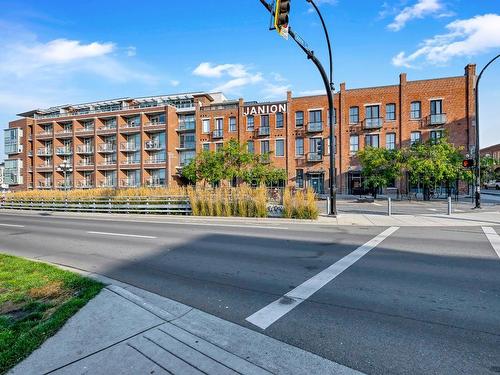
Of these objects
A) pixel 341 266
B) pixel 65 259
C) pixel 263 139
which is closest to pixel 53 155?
pixel 263 139

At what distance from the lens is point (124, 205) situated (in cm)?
2094

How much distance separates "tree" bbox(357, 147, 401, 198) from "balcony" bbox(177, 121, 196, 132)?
1112 inches

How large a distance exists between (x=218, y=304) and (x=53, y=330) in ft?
7.07

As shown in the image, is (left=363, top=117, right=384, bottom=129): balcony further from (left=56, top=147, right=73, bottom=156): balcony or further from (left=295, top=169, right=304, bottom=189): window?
(left=56, top=147, right=73, bottom=156): balcony

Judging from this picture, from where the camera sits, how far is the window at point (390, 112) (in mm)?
38906

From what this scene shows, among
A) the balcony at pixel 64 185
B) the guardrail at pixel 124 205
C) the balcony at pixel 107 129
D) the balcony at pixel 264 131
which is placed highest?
the balcony at pixel 107 129

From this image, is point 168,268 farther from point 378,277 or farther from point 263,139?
point 263,139

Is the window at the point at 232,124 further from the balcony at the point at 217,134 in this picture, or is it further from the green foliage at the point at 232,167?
the green foliage at the point at 232,167

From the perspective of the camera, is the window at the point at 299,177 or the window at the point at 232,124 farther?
the window at the point at 232,124

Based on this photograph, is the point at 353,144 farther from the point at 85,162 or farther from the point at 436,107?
the point at 85,162

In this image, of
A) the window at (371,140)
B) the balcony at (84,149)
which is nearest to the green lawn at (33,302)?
the window at (371,140)

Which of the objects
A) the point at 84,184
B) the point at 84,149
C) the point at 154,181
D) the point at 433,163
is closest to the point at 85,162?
the point at 84,149

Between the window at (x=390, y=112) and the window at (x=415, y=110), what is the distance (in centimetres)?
196

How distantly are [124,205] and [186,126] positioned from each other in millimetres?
32102
